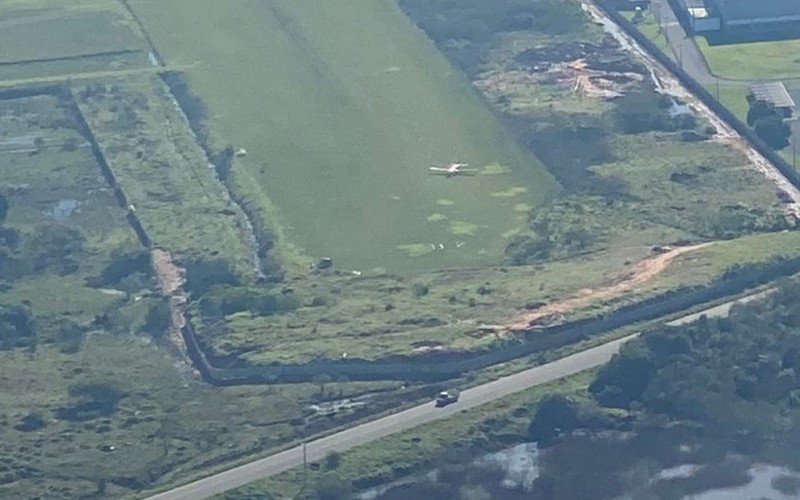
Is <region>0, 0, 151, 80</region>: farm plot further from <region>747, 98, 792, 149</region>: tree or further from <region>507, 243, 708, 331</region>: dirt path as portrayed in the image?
<region>507, 243, 708, 331</region>: dirt path

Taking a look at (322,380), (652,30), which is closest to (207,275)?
(322,380)

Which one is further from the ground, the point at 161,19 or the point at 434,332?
the point at 434,332

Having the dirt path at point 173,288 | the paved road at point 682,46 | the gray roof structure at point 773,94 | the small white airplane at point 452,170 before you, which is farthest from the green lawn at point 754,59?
the dirt path at point 173,288

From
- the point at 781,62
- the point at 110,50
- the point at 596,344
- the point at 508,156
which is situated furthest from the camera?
the point at 110,50

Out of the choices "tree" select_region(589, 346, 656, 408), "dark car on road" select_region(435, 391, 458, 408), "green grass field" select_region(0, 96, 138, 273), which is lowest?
"green grass field" select_region(0, 96, 138, 273)

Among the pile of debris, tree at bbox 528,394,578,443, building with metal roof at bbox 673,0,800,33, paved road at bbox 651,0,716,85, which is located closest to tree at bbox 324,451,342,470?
tree at bbox 528,394,578,443

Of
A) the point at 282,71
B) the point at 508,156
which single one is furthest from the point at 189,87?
the point at 508,156

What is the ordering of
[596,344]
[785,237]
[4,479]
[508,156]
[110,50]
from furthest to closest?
[110,50] < [508,156] < [785,237] < [596,344] < [4,479]

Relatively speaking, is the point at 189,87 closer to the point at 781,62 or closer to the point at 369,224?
the point at 369,224
